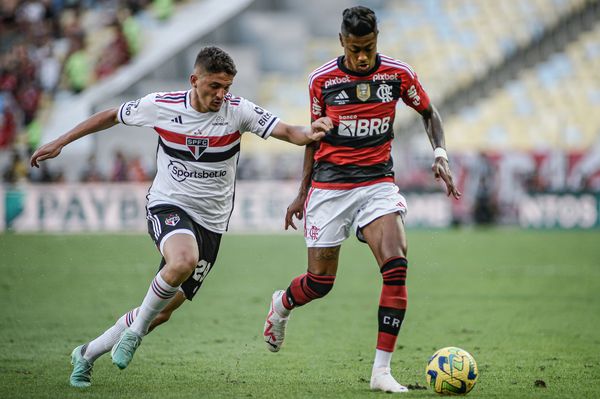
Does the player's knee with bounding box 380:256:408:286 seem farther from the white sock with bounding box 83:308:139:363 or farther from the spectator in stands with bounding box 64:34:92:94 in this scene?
the spectator in stands with bounding box 64:34:92:94

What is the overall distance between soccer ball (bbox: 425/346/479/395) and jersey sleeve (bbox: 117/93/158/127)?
2.64 metres

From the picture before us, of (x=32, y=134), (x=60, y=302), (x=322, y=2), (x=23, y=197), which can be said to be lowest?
(x=60, y=302)

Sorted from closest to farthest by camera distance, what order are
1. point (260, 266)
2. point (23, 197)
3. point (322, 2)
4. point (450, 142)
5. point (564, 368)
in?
point (564, 368), point (260, 266), point (23, 197), point (450, 142), point (322, 2)

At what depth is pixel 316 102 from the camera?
7.41 metres

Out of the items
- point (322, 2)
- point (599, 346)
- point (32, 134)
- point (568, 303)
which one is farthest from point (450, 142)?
point (599, 346)

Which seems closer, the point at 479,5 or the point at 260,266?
the point at 260,266

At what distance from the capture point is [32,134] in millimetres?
26922

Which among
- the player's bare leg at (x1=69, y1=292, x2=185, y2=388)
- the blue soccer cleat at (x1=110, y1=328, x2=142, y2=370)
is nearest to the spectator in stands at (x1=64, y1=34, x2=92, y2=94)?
Result: the player's bare leg at (x1=69, y1=292, x2=185, y2=388)

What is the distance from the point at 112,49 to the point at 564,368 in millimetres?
25289

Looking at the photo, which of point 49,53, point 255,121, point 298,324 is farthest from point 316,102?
point 49,53

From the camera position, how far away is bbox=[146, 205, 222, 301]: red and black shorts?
276 inches

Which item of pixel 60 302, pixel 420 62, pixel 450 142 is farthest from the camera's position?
pixel 420 62

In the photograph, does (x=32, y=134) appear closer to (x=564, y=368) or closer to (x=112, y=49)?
(x=112, y=49)

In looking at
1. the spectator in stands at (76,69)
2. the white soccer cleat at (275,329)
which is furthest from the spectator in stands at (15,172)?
the white soccer cleat at (275,329)
